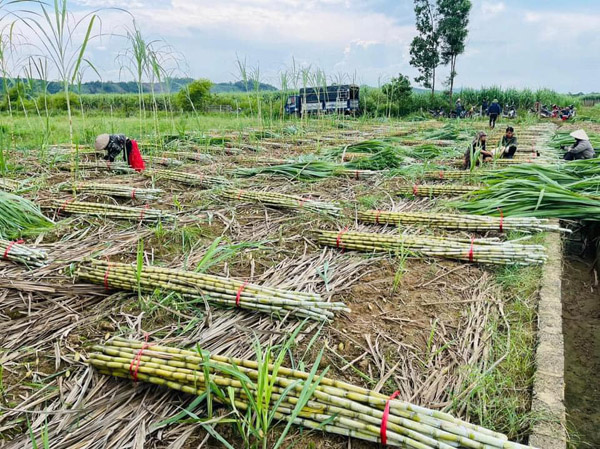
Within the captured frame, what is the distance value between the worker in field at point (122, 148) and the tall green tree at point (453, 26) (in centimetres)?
2592

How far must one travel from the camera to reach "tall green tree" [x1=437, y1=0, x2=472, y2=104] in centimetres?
2567

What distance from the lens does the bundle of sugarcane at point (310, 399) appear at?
1384mm

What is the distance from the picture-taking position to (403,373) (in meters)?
1.84

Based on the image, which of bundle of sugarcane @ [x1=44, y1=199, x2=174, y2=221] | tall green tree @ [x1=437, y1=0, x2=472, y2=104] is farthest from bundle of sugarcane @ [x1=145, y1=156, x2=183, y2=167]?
tall green tree @ [x1=437, y1=0, x2=472, y2=104]

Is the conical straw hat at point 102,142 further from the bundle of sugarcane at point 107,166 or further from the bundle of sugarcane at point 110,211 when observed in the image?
the bundle of sugarcane at point 110,211

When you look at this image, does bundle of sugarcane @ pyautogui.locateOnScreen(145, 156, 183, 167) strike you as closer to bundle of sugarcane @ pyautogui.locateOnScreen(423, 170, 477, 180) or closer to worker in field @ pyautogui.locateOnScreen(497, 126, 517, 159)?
bundle of sugarcane @ pyautogui.locateOnScreen(423, 170, 477, 180)

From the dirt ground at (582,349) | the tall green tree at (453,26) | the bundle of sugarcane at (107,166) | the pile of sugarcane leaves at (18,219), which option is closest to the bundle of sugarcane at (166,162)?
the bundle of sugarcane at (107,166)

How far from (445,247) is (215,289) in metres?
1.65

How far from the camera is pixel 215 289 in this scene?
89.4 inches

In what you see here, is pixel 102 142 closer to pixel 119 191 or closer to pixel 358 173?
pixel 119 191

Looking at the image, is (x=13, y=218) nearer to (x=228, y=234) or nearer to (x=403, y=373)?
(x=228, y=234)

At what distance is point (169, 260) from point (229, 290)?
2.79 ft

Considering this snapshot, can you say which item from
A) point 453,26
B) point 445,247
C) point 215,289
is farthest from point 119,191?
point 453,26

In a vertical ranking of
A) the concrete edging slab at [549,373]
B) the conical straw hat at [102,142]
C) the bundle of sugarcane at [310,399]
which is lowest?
the concrete edging slab at [549,373]
